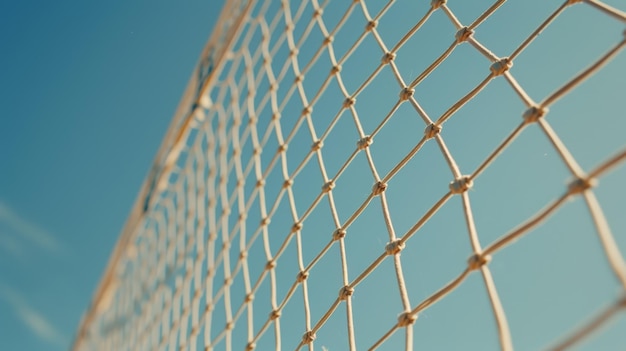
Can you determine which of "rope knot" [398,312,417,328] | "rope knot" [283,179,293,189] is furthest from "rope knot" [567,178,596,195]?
"rope knot" [283,179,293,189]

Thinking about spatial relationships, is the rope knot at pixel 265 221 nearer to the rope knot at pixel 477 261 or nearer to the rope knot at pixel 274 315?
the rope knot at pixel 274 315

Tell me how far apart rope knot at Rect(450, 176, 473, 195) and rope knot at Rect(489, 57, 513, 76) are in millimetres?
157

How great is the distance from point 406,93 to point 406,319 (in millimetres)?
428

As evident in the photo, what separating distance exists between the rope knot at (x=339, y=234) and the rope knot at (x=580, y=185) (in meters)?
0.56

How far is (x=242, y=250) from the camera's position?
1.56m

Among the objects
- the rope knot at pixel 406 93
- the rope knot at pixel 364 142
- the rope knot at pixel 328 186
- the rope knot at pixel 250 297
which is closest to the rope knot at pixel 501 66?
the rope knot at pixel 406 93

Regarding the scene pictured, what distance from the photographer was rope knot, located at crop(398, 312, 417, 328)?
78cm

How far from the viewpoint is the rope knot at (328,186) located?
3.95ft

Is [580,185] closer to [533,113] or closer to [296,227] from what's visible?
[533,113]

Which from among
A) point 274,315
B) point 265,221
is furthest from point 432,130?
point 265,221

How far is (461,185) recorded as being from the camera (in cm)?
79

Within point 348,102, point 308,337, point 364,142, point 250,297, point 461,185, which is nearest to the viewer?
point 461,185

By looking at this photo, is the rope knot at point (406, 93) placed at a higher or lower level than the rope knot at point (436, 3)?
lower

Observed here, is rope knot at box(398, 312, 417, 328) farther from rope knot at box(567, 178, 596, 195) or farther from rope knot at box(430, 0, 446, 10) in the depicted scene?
rope knot at box(430, 0, 446, 10)
